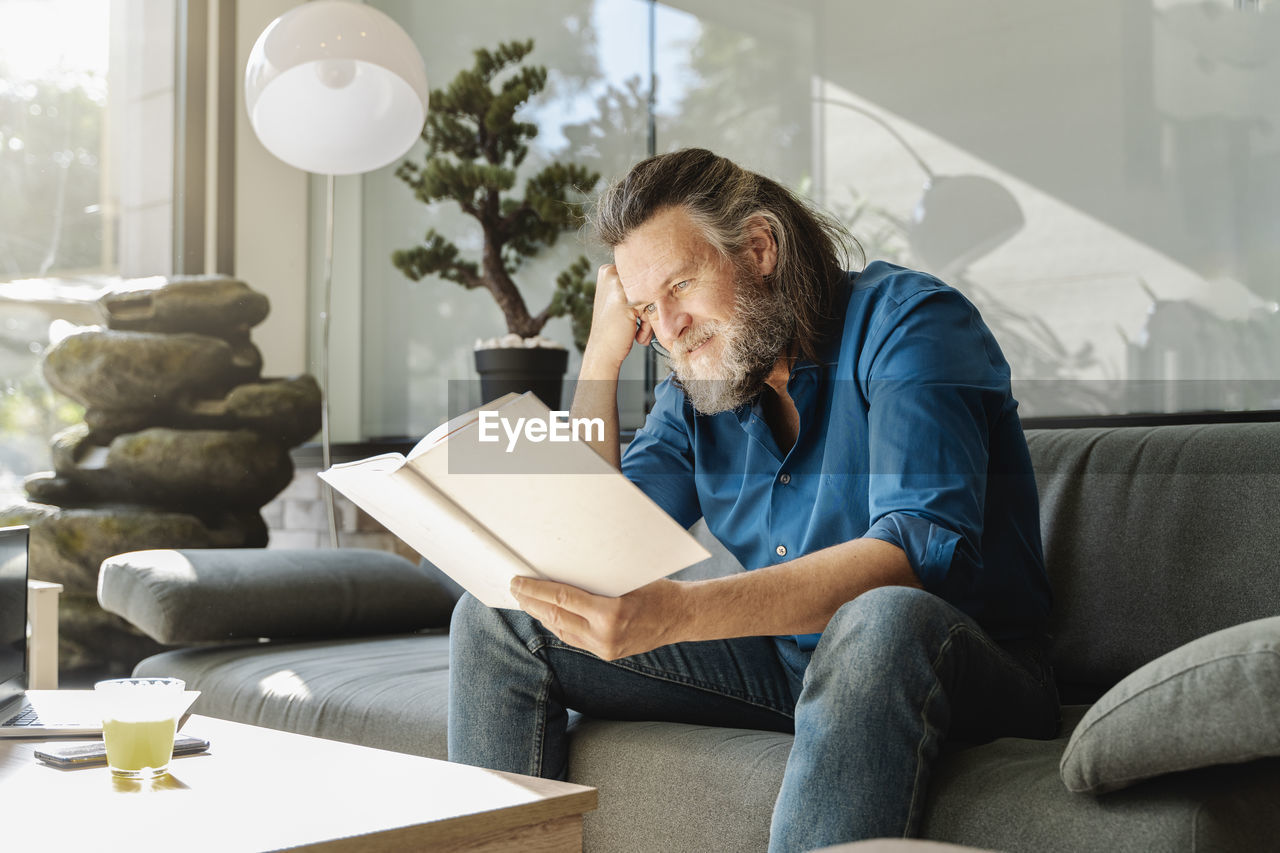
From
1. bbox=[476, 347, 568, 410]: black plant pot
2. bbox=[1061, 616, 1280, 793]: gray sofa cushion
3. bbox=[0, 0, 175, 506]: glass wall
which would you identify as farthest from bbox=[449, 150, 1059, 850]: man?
bbox=[0, 0, 175, 506]: glass wall

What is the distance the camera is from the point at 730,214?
1.54 m

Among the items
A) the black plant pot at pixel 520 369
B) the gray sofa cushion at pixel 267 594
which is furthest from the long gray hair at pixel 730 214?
the black plant pot at pixel 520 369

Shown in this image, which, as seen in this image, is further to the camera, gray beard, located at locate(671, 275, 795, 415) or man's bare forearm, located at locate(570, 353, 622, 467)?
man's bare forearm, located at locate(570, 353, 622, 467)

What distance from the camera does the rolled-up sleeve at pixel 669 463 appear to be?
1.66 meters

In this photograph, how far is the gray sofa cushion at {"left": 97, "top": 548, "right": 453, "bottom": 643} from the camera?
2.19m

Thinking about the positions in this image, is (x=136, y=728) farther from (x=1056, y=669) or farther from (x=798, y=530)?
(x=1056, y=669)

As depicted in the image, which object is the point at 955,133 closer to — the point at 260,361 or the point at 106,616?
the point at 260,361

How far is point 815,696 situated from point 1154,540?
72cm

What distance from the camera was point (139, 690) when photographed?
3.64ft

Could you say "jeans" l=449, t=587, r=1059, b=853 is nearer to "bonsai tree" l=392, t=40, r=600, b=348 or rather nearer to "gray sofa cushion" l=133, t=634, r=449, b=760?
"gray sofa cushion" l=133, t=634, r=449, b=760

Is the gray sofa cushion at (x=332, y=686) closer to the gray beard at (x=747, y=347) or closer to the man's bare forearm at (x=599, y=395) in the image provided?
the man's bare forearm at (x=599, y=395)

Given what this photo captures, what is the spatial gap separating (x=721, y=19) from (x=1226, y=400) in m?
1.58

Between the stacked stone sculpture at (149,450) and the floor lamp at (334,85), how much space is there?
2.10ft

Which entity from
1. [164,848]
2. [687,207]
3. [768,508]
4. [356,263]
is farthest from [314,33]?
[164,848]
